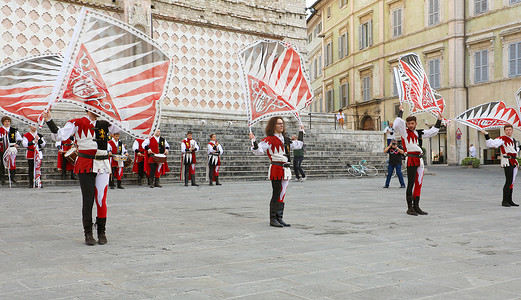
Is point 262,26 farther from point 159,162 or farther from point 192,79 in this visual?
point 159,162

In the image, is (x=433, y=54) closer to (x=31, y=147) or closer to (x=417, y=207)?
(x=31, y=147)

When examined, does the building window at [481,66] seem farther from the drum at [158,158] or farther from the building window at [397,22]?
the drum at [158,158]

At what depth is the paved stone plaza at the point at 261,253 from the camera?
13.8 ft

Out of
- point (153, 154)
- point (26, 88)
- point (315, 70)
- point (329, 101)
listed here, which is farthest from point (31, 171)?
point (315, 70)

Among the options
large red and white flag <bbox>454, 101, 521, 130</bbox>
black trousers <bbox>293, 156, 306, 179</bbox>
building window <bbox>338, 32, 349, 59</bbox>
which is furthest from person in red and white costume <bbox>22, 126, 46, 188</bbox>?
building window <bbox>338, 32, 349, 59</bbox>

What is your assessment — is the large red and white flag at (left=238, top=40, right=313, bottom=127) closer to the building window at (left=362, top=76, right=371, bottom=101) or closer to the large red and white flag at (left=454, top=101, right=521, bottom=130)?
the large red and white flag at (left=454, top=101, right=521, bottom=130)

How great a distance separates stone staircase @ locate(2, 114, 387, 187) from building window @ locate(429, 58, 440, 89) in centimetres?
1125

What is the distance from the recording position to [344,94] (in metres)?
45.9

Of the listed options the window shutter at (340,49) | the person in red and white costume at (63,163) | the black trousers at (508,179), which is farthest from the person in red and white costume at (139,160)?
the window shutter at (340,49)

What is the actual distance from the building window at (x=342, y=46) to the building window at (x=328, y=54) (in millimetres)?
1953

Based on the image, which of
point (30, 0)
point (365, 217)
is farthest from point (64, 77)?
point (30, 0)

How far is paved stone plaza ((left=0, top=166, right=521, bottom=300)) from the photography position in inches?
166

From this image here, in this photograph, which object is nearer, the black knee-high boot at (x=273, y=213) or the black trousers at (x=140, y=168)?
the black knee-high boot at (x=273, y=213)

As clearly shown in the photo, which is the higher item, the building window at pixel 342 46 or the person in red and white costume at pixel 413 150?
the building window at pixel 342 46
